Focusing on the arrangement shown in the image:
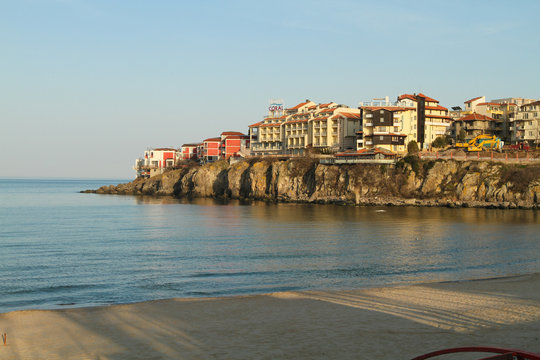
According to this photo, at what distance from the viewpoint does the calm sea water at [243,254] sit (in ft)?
89.4

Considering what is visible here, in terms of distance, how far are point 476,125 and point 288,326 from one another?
101 m

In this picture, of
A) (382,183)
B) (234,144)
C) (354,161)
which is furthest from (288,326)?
(234,144)

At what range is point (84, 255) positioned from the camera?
37.7m

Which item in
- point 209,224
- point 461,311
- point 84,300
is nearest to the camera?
point 461,311

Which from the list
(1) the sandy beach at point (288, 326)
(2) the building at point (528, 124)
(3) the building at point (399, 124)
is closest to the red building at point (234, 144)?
(3) the building at point (399, 124)

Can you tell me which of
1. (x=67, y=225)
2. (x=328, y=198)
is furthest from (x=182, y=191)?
(x=67, y=225)

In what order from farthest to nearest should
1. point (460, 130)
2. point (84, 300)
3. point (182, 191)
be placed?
point (182, 191) → point (460, 130) → point (84, 300)

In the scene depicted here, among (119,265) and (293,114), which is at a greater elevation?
(293,114)

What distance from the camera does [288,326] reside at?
58.4ft

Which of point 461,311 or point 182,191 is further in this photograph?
point 182,191

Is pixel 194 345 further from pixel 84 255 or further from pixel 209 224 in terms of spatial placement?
pixel 209 224

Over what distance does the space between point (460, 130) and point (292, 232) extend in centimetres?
7074

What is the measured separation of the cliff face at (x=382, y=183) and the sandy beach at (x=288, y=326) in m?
56.7

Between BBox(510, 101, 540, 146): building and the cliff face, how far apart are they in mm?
25341
